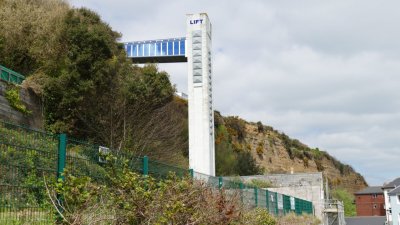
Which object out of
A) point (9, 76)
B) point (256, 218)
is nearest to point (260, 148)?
point (9, 76)

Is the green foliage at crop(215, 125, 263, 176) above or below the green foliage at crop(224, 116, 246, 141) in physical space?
below

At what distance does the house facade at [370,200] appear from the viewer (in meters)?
77.4

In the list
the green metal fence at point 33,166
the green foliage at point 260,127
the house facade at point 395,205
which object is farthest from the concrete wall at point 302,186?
the house facade at point 395,205

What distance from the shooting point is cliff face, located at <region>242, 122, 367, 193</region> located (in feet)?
175

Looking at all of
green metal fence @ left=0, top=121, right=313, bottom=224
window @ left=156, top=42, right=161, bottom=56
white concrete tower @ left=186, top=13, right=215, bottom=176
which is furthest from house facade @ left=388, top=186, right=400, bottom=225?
green metal fence @ left=0, top=121, right=313, bottom=224

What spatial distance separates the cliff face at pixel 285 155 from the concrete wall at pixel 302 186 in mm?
17338

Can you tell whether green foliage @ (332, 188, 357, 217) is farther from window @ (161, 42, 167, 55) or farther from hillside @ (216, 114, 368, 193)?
window @ (161, 42, 167, 55)

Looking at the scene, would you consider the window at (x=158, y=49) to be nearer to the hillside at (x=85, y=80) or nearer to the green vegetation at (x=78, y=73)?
the hillside at (x=85, y=80)

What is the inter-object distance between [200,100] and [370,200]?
56.0 meters

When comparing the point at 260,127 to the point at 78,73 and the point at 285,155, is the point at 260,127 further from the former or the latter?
the point at 78,73

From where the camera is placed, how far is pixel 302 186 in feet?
103

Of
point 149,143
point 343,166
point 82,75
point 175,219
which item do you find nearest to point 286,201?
point 149,143

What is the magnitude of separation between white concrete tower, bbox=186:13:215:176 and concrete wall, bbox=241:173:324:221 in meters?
3.01

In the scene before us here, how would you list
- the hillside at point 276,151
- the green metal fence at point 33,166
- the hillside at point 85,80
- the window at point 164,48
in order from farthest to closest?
the hillside at point 276,151
the window at point 164,48
the hillside at point 85,80
the green metal fence at point 33,166
